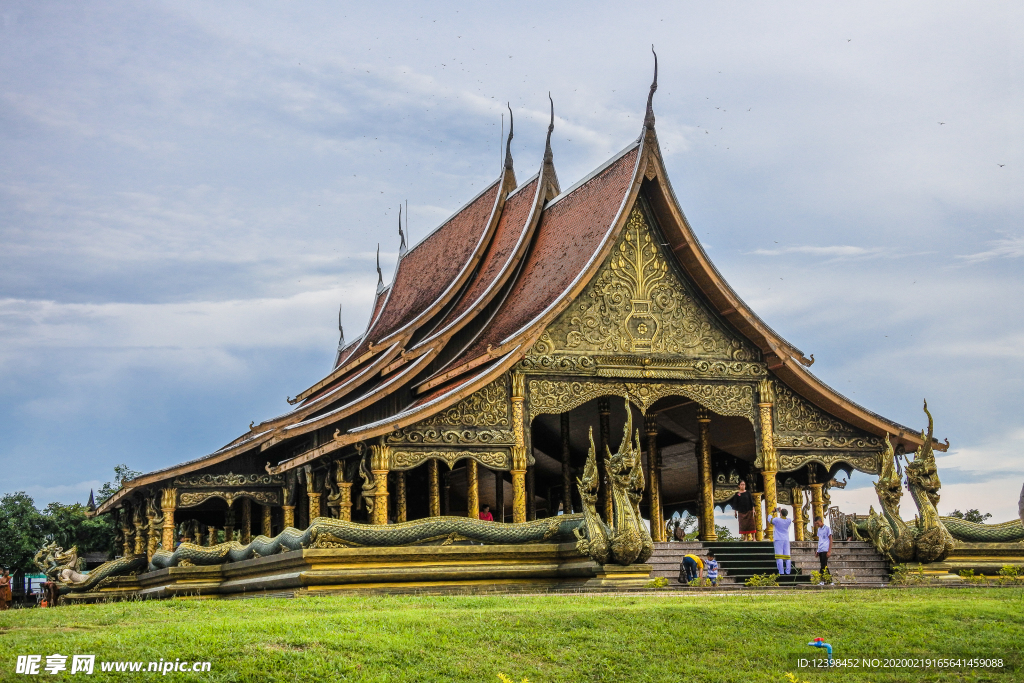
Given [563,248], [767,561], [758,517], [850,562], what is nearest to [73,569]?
[563,248]

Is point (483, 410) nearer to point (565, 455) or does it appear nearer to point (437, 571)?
point (437, 571)

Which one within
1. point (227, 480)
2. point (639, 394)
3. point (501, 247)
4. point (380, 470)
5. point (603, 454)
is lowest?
point (380, 470)

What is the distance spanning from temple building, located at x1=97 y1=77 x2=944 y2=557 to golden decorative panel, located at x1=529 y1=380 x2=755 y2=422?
0.09 feet

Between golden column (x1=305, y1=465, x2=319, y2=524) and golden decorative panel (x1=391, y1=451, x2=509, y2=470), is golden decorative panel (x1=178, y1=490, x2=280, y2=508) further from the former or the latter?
golden decorative panel (x1=391, y1=451, x2=509, y2=470)

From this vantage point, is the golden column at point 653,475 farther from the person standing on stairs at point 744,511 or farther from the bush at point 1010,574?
the bush at point 1010,574

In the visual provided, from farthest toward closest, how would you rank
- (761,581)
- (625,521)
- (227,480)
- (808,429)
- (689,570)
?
1. (227,480)
2. (808,429)
3. (689,570)
4. (761,581)
5. (625,521)

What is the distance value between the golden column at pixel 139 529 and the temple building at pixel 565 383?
48.7 inches

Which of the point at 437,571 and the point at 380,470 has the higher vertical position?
the point at 380,470

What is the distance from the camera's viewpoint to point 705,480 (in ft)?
67.8

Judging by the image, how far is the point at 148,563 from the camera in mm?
22859

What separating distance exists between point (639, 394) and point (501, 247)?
16.2ft

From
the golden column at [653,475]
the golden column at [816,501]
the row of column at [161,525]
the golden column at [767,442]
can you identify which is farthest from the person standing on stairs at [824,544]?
the row of column at [161,525]

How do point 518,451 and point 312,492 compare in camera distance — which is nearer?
point 518,451

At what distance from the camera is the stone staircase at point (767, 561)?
1652 centimetres
